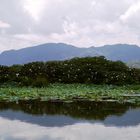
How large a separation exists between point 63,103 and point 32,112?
3.59 metres

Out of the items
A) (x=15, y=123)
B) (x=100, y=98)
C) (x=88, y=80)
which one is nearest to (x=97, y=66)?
(x=88, y=80)

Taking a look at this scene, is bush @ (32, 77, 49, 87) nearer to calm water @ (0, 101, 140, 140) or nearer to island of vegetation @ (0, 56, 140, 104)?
island of vegetation @ (0, 56, 140, 104)

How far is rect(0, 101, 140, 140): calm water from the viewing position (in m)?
14.8

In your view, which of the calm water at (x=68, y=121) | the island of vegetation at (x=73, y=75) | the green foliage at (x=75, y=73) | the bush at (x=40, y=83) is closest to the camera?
the calm water at (x=68, y=121)

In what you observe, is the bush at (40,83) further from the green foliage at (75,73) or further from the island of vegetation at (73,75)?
the green foliage at (75,73)

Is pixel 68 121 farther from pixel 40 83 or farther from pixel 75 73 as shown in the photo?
pixel 75 73

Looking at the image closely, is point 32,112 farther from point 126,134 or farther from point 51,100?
point 126,134

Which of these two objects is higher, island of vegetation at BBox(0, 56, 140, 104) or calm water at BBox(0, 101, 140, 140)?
island of vegetation at BBox(0, 56, 140, 104)

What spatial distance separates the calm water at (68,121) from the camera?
1481 centimetres

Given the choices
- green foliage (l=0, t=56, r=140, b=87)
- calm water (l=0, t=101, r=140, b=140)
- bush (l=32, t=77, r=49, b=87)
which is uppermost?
green foliage (l=0, t=56, r=140, b=87)

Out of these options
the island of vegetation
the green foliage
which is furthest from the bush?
the green foliage

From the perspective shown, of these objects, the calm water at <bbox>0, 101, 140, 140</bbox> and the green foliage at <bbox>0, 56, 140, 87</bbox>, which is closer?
the calm water at <bbox>0, 101, 140, 140</bbox>

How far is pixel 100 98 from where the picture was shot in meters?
27.2

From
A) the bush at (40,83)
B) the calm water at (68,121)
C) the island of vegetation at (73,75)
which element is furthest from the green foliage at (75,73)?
the calm water at (68,121)
